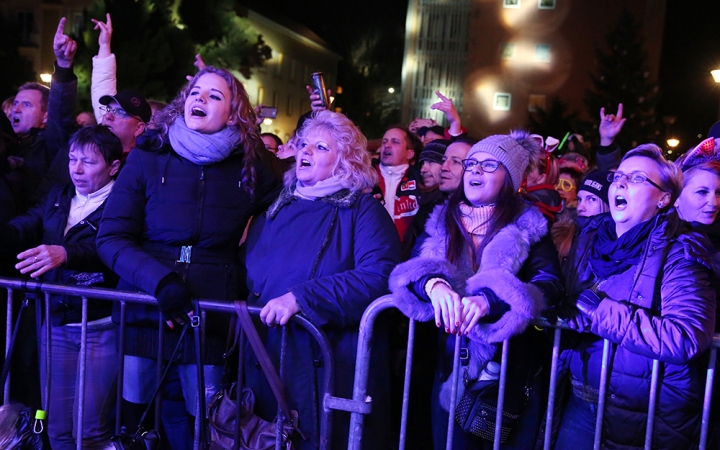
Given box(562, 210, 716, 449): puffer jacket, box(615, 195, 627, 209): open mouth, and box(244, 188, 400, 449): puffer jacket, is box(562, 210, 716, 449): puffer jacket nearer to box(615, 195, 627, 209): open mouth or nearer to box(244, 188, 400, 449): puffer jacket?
box(615, 195, 627, 209): open mouth

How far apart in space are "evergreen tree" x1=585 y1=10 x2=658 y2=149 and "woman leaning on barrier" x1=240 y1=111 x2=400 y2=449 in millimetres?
30603

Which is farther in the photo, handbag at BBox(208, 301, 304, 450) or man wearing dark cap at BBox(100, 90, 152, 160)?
man wearing dark cap at BBox(100, 90, 152, 160)

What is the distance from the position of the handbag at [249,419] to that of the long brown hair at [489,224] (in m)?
1.05

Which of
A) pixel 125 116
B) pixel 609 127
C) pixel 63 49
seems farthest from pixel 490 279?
pixel 63 49

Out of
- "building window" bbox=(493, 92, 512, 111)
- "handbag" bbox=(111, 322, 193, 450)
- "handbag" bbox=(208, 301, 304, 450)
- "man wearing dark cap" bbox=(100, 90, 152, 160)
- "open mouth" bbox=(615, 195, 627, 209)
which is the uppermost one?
"building window" bbox=(493, 92, 512, 111)

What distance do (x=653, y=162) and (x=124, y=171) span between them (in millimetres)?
2744

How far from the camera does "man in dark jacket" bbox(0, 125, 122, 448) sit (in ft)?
Answer: 12.6

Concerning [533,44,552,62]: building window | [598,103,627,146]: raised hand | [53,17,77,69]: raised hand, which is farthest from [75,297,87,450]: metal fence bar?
[533,44,552,62]: building window

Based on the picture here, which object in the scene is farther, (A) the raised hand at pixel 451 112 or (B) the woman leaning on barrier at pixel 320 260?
(A) the raised hand at pixel 451 112

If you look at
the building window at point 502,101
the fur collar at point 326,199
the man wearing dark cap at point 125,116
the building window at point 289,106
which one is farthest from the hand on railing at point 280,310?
the building window at point 289,106

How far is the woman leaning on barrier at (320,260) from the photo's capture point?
3.41 meters

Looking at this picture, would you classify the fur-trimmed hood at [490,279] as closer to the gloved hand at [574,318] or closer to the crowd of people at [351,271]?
the crowd of people at [351,271]

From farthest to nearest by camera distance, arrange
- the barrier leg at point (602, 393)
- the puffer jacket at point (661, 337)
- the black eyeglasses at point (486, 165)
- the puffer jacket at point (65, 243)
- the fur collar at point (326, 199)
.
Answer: the puffer jacket at point (65, 243), the fur collar at point (326, 199), the black eyeglasses at point (486, 165), the barrier leg at point (602, 393), the puffer jacket at point (661, 337)

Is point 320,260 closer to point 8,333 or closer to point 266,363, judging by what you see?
point 266,363
